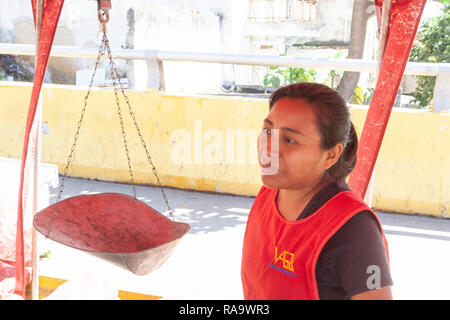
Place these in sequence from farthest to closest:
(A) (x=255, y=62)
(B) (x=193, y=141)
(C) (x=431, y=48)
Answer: (C) (x=431, y=48)
(B) (x=193, y=141)
(A) (x=255, y=62)

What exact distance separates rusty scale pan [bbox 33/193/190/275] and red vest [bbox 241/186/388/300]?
116 centimetres

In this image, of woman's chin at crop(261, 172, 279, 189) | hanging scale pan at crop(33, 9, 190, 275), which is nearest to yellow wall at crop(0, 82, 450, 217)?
hanging scale pan at crop(33, 9, 190, 275)

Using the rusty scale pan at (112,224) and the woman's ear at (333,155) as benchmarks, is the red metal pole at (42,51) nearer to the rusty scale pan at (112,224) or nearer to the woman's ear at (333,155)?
the rusty scale pan at (112,224)

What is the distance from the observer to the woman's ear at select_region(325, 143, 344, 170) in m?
1.40

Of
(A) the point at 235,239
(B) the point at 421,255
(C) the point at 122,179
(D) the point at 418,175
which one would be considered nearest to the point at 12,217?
(A) the point at 235,239

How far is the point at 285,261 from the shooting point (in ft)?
4.34

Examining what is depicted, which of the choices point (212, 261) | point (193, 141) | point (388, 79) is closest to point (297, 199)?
point (388, 79)

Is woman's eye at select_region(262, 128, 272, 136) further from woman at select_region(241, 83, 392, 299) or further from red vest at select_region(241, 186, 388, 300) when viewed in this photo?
red vest at select_region(241, 186, 388, 300)

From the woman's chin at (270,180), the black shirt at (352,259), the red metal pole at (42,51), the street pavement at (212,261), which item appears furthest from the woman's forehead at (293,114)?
the red metal pole at (42,51)

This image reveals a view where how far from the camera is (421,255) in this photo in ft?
13.4

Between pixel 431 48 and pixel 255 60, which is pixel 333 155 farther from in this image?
pixel 431 48

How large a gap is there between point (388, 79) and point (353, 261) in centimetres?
130

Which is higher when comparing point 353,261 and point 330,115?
point 330,115
